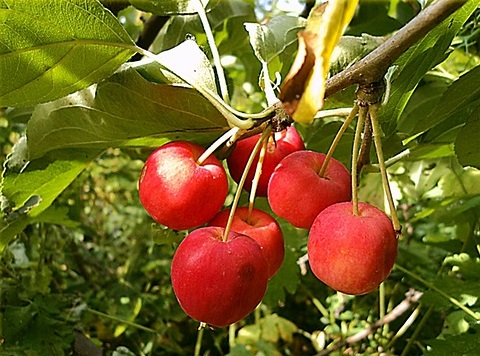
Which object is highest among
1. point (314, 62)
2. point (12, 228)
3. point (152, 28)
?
point (314, 62)

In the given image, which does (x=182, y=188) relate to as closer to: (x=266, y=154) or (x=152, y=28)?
(x=266, y=154)

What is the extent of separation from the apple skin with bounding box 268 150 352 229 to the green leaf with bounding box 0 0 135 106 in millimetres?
212

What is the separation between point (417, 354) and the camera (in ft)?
5.04

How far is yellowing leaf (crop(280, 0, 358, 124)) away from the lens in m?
0.38

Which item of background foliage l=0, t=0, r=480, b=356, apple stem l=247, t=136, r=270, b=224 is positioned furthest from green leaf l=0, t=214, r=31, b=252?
apple stem l=247, t=136, r=270, b=224

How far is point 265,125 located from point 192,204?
0.35 ft

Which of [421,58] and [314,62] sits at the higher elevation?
[314,62]

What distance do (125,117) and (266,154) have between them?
167mm

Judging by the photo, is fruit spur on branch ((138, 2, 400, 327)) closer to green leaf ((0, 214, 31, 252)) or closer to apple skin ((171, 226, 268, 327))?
apple skin ((171, 226, 268, 327))

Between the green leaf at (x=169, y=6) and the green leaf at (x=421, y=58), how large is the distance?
0.27 meters

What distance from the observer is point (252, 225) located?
2.24 ft

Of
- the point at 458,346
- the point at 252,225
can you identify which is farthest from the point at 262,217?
the point at 458,346

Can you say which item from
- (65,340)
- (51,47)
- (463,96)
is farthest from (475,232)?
(51,47)

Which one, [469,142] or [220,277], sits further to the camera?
[469,142]
